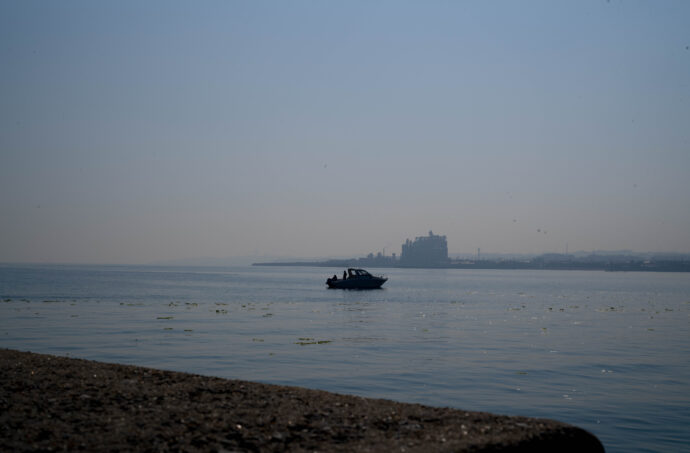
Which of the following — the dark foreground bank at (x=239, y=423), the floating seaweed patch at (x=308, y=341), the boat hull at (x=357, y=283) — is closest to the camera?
the dark foreground bank at (x=239, y=423)

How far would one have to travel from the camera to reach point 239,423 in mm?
9812

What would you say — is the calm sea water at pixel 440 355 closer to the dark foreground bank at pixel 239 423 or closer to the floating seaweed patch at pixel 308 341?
the floating seaweed patch at pixel 308 341

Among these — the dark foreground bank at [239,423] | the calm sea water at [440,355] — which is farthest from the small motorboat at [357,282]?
the dark foreground bank at [239,423]

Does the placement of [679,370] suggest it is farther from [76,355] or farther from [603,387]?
[76,355]

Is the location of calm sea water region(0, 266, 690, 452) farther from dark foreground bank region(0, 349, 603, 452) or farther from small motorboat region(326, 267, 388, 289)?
small motorboat region(326, 267, 388, 289)

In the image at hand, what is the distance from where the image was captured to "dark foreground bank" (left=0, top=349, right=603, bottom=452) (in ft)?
28.6

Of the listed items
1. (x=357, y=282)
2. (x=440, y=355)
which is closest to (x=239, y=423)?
(x=440, y=355)

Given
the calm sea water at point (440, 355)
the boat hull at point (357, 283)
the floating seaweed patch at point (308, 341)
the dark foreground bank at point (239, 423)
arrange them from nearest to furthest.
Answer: the dark foreground bank at point (239, 423), the calm sea water at point (440, 355), the floating seaweed patch at point (308, 341), the boat hull at point (357, 283)

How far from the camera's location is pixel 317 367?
2433 cm

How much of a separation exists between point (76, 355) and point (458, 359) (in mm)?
16135

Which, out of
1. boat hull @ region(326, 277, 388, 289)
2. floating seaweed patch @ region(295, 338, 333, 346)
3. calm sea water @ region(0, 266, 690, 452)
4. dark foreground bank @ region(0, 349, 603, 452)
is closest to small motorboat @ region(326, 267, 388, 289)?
boat hull @ region(326, 277, 388, 289)

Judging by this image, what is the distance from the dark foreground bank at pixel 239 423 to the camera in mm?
8711

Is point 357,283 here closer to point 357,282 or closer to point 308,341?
point 357,282

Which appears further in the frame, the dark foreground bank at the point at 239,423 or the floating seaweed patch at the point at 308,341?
the floating seaweed patch at the point at 308,341
